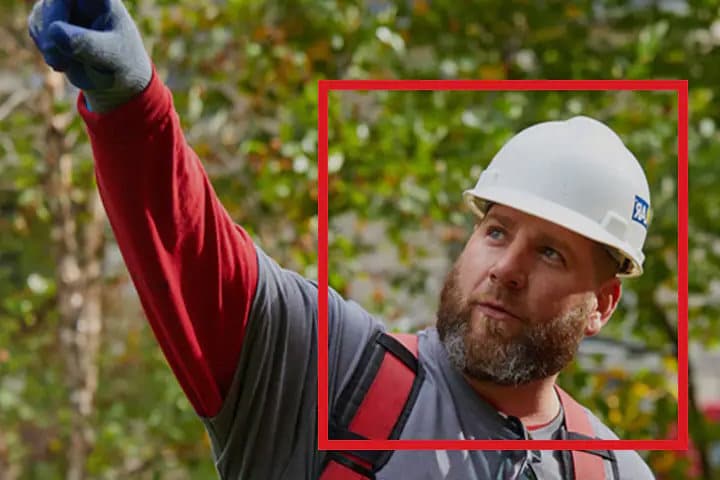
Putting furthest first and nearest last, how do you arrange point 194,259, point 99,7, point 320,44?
1. point 320,44
2. point 194,259
3. point 99,7

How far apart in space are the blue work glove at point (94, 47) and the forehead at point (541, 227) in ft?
2.03

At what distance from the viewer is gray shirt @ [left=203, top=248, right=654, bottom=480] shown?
1.66 meters

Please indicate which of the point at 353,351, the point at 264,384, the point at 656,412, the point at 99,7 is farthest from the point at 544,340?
the point at 656,412

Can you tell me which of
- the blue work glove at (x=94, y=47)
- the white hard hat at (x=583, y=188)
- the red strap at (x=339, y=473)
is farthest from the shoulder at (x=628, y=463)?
the blue work glove at (x=94, y=47)

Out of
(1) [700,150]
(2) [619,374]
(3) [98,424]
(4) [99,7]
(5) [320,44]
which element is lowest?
(3) [98,424]

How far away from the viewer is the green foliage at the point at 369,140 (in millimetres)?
3750

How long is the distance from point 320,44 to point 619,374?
1.53 metres

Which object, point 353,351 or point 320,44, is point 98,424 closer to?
point 320,44

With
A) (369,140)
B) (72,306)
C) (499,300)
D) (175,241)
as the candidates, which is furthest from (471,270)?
(72,306)

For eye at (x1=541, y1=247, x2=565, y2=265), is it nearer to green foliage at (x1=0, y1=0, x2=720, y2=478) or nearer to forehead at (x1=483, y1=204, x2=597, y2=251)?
forehead at (x1=483, y1=204, x2=597, y2=251)

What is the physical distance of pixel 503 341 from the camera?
68.4 inches

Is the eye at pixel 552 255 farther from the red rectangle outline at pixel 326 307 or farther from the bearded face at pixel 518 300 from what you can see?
the red rectangle outline at pixel 326 307

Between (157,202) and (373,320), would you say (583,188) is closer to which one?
(373,320)

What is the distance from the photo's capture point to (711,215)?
13.8ft
